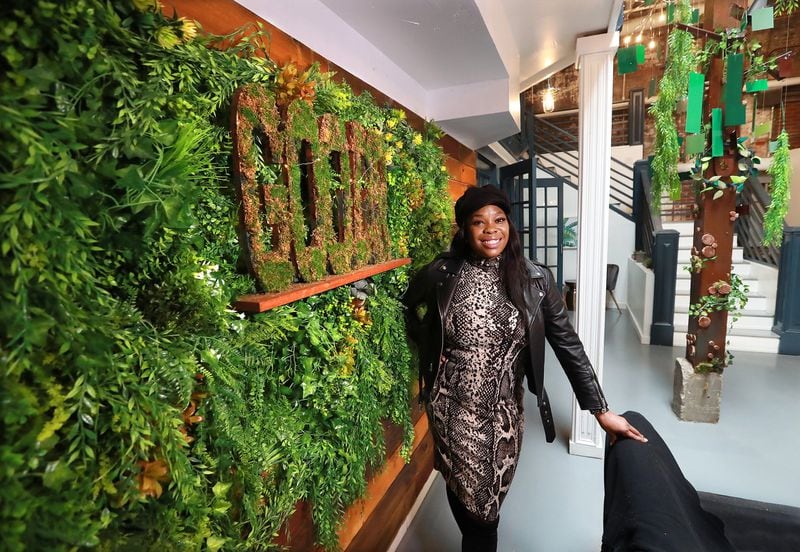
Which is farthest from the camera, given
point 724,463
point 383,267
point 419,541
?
point 724,463

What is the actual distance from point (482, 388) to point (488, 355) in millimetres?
122

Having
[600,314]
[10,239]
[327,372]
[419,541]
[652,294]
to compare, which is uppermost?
[10,239]

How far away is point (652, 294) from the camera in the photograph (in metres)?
4.43

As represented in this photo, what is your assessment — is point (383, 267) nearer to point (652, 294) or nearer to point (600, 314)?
point (600, 314)

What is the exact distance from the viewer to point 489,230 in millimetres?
1327

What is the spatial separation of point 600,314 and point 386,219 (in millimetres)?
1545

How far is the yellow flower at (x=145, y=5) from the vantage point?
0.57 m

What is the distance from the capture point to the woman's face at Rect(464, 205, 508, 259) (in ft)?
4.36

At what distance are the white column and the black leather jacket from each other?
3.05 feet

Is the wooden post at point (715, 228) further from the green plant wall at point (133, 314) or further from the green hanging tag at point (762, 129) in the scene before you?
the green plant wall at point (133, 314)

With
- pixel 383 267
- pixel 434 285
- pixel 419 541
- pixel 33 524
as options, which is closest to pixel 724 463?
pixel 419 541

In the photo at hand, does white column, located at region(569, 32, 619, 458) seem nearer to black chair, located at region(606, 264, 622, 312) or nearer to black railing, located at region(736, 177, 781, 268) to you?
black chair, located at region(606, 264, 622, 312)

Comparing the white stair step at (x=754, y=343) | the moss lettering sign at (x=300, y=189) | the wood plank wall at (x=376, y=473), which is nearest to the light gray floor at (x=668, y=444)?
the wood plank wall at (x=376, y=473)

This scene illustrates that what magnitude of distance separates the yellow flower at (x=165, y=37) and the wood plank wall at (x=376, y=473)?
7.4 inches
